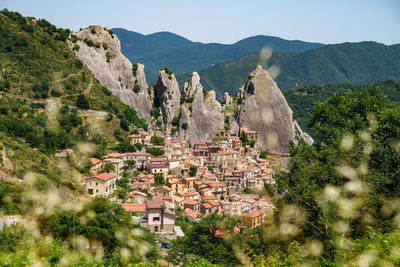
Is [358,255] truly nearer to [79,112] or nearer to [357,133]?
[357,133]

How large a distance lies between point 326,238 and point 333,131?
458cm

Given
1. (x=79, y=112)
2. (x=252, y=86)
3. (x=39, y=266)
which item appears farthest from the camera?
(x=252, y=86)

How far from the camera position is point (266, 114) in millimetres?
72125

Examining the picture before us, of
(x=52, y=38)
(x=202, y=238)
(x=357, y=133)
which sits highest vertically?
(x=52, y=38)

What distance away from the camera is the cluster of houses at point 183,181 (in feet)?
94.8

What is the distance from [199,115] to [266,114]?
15.8 metres

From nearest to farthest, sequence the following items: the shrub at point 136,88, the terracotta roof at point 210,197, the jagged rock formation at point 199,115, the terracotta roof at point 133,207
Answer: the terracotta roof at point 133,207 → the terracotta roof at point 210,197 → the shrub at point 136,88 → the jagged rock formation at point 199,115

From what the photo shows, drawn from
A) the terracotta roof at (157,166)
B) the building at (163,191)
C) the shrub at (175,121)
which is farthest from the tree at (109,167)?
the shrub at (175,121)

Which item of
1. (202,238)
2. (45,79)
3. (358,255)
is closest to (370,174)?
(358,255)

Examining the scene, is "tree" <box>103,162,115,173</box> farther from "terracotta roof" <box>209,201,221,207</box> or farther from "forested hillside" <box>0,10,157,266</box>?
"terracotta roof" <box>209,201,221,207</box>

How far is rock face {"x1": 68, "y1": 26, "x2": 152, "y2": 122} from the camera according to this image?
57.4 m

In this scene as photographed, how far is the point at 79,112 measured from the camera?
143ft

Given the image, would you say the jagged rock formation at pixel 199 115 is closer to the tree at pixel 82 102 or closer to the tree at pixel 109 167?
the tree at pixel 82 102

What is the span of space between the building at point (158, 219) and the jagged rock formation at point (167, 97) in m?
37.3
